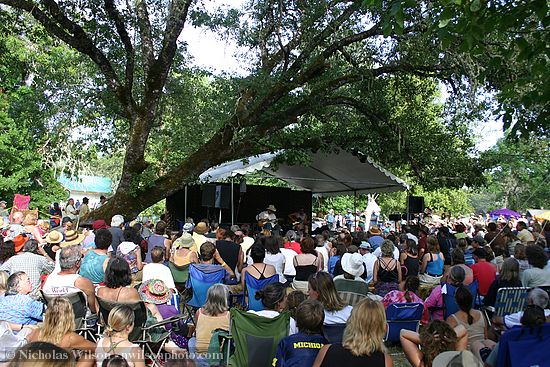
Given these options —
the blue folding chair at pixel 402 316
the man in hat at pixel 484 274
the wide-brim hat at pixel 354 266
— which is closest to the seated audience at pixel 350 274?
the wide-brim hat at pixel 354 266

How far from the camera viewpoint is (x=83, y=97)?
38.1ft

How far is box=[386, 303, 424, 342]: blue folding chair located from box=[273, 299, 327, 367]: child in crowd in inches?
88.9

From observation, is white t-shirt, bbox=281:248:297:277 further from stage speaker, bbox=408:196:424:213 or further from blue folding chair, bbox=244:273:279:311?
stage speaker, bbox=408:196:424:213

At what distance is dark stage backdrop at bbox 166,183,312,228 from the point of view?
12.3 m

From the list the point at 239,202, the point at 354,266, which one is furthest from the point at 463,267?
the point at 239,202

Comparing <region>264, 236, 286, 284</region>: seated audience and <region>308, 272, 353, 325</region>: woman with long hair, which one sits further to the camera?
<region>264, 236, 286, 284</region>: seated audience

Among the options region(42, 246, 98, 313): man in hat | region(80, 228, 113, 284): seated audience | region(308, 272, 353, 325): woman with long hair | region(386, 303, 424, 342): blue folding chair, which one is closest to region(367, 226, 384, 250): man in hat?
region(386, 303, 424, 342): blue folding chair

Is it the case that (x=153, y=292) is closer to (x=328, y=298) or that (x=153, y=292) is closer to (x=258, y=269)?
(x=258, y=269)

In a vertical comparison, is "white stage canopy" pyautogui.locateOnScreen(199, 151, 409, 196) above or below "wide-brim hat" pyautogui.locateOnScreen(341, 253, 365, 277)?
above

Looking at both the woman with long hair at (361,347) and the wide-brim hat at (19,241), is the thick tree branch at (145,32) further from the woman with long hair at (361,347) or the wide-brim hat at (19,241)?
the woman with long hair at (361,347)

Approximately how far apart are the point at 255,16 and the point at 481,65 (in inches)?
173

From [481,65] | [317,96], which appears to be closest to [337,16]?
[317,96]

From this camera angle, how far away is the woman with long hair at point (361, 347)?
2891 millimetres

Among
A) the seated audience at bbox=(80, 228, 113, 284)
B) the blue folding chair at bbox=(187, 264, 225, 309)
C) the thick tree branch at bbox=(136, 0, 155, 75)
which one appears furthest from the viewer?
the thick tree branch at bbox=(136, 0, 155, 75)
